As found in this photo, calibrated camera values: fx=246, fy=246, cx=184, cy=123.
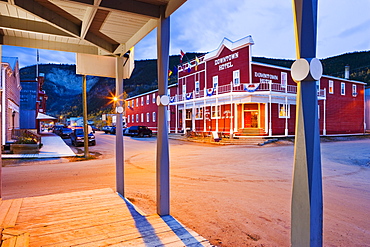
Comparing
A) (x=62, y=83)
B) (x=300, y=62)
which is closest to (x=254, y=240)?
(x=300, y=62)

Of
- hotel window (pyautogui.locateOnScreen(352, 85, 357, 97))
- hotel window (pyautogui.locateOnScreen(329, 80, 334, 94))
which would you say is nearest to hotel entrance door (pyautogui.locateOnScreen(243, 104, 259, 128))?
hotel window (pyautogui.locateOnScreen(329, 80, 334, 94))

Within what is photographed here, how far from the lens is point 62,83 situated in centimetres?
15988

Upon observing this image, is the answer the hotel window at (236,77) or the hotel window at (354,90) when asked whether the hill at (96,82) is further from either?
the hotel window at (236,77)

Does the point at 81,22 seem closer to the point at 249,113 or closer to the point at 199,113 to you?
the point at 249,113

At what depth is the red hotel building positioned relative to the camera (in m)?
23.0

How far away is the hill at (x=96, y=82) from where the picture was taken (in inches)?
4323

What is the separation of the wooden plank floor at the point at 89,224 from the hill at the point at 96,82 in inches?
3966

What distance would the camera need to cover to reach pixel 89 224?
341 centimetres

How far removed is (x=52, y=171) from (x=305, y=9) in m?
10.2

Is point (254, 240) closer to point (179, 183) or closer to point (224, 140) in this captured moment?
point (179, 183)

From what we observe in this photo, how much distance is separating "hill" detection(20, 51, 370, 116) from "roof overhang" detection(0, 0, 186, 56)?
98902 mm

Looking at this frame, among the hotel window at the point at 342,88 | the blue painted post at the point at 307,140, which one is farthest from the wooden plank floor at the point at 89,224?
the hotel window at the point at 342,88

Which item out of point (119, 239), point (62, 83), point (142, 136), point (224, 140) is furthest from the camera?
point (62, 83)

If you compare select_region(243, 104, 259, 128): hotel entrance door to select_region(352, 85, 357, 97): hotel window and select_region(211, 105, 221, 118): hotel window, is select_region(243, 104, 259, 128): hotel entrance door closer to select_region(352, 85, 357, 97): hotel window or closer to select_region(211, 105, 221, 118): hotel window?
select_region(211, 105, 221, 118): hotel window
